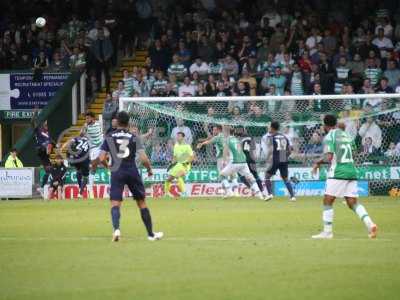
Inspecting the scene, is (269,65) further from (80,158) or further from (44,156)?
(44,156)

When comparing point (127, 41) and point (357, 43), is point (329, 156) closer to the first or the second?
point (357, 43)

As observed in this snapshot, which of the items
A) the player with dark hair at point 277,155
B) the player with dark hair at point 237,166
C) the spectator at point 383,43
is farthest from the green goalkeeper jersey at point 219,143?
the spectator at point 383,43

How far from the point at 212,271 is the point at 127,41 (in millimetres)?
23322

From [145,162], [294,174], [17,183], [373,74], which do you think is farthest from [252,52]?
[145,162]

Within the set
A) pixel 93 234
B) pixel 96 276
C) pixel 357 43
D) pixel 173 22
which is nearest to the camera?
pixel 96 276

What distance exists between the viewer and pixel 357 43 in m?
30.5

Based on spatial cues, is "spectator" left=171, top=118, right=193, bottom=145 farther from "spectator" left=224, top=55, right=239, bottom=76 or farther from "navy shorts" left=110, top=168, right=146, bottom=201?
"navy shorts" left=110, top=168, right=146, bottom=201

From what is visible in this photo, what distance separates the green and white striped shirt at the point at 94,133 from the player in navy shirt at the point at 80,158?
0.17 metres

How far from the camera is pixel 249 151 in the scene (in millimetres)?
27281

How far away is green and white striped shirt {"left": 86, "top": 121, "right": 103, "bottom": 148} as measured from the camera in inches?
1152

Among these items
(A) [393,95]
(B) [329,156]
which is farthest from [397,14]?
(B) [329,156]

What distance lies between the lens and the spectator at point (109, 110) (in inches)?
1184

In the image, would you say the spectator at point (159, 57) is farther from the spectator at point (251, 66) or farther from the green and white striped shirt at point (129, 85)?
the spectator at point (251, 66)

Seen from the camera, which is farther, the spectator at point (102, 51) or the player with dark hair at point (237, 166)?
the spectator at point (102, 51)
